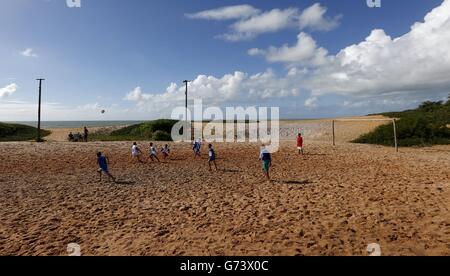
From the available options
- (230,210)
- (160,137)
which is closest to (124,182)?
(230,210)

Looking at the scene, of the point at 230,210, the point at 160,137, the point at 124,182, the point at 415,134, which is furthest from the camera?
the point at 160,137

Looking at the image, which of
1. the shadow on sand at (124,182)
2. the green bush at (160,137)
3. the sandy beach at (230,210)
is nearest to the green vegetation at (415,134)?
the sandy beach at (230,210)

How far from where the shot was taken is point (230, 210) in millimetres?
9531

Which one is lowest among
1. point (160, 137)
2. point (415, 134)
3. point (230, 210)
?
point (230, 210)

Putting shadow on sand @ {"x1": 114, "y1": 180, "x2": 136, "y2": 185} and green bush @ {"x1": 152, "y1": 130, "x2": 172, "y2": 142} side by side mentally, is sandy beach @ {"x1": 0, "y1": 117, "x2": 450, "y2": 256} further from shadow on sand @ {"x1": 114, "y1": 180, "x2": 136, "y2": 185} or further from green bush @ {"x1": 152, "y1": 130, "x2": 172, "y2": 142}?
green bush @ {"x1": 152, "y1": 130, "x2": 172, "y2": 142}

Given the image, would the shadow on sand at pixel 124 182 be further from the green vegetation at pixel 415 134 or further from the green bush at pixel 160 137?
the green vegetation at pixel 415 134

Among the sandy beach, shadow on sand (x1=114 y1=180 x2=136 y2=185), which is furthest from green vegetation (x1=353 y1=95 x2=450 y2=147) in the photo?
shadow on sand (x1=114 y1=180 x2=136 y2=185)

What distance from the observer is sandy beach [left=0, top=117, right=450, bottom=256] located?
7031 mm

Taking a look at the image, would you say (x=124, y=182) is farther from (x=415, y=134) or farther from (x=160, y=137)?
(x=415, y=134)

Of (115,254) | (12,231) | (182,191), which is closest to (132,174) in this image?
(182,191)

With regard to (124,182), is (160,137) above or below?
above

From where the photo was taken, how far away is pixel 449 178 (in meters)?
12.8
